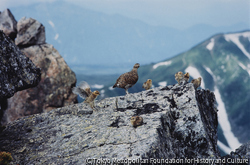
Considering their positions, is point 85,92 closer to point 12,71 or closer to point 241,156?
point 12,71

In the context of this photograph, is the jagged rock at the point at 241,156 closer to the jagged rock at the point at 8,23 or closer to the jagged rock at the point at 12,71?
the jagged rock at the point at 12,71

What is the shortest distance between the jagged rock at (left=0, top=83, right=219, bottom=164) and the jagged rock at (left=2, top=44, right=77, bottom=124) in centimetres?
1578

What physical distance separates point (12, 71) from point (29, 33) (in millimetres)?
24263

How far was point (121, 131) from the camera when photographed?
11781 millimetres

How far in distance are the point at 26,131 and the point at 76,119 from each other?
3.13 m

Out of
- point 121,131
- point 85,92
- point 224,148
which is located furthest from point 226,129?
point 121,131

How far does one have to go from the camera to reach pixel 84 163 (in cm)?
985

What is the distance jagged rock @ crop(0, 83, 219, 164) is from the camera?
10.6 m

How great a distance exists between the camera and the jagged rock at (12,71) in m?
12.0

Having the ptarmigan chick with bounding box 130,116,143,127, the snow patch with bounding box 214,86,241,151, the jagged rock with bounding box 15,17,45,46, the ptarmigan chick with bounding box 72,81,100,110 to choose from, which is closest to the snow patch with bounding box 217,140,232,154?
the snow patch with bounding box 214,86,241,151

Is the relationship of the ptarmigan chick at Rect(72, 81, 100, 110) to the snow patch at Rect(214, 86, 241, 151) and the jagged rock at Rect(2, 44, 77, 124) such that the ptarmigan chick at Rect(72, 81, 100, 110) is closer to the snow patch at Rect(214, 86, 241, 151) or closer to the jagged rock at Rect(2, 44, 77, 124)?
the jagged rock at Rect(2, 44, 77, 124)

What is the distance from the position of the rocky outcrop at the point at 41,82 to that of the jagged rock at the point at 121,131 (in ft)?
52.2

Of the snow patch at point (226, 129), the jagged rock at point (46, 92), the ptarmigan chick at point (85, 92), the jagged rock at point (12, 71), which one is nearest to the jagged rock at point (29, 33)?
the jagged rock at point (46, 92)

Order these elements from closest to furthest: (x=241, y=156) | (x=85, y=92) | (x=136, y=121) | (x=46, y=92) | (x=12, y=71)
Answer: (x=136, y=121), (x=12, y=71), (x=241, y=156), (x=85, y=92), (x=46, y=92)
